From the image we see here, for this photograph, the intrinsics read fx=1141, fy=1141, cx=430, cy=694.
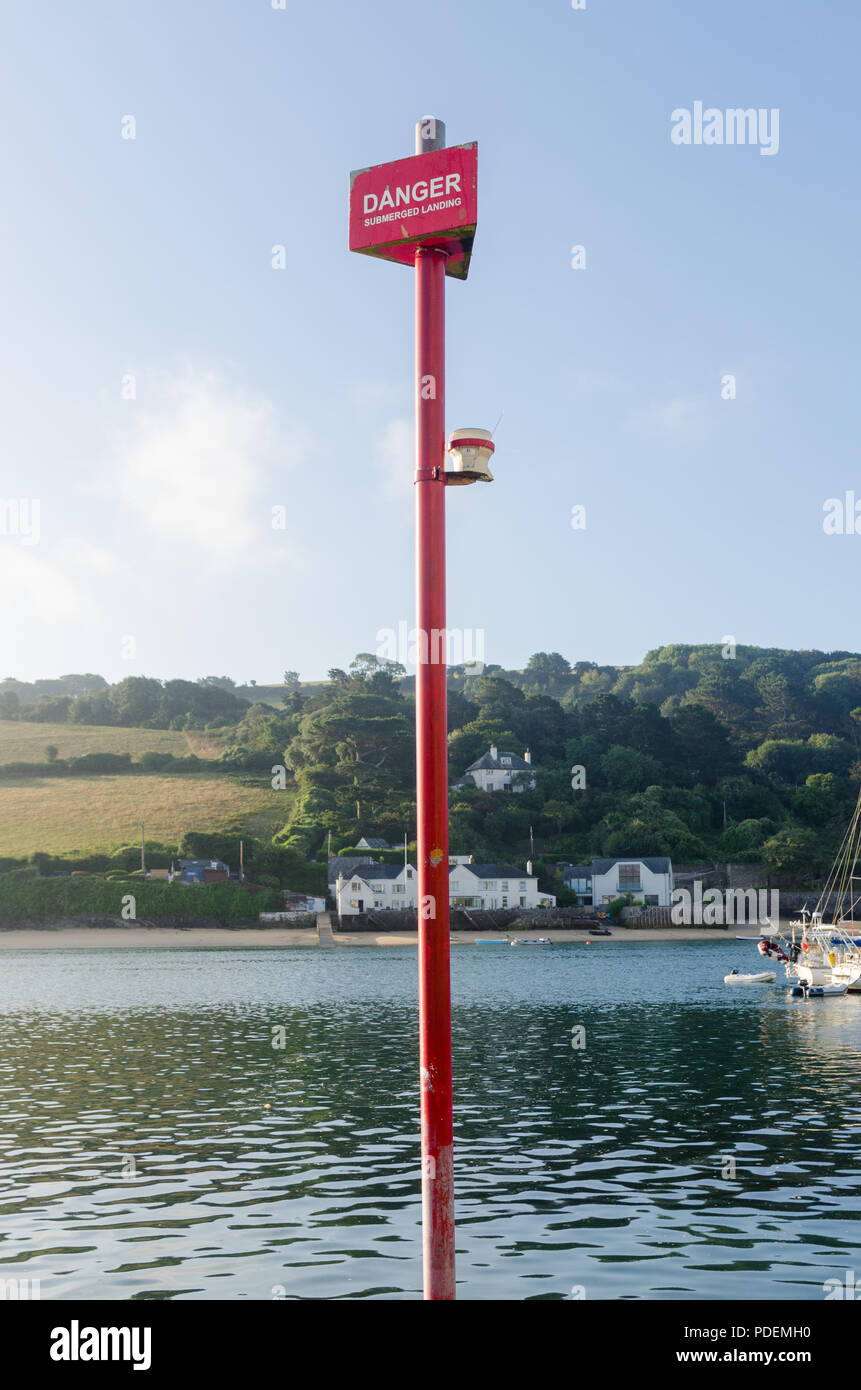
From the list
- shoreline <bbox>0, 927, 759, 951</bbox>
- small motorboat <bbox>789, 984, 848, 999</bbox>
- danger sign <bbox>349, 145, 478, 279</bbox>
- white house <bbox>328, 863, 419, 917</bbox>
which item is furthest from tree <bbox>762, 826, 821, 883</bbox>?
danger sign <bbox>349, 145, 478, 279</bbox>

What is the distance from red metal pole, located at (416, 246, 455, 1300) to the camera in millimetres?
8438

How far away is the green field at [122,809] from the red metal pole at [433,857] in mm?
148560

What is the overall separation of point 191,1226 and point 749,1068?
2124 centimetres

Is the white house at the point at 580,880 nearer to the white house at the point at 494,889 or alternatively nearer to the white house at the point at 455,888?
the white house at the point at 455,888

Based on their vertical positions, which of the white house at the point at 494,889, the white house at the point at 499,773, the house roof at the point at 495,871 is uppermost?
the white house at the point at 499,773

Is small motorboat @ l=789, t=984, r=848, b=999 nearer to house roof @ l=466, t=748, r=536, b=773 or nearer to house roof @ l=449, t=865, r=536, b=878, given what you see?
house roof @ l=449, t=865, r=536, b=878

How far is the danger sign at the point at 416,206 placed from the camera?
9109mm

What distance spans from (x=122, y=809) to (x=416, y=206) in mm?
173283

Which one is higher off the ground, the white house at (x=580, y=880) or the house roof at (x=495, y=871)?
the house roof at (x=495, y=871)

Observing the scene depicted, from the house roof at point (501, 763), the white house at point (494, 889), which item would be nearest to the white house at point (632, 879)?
the white house at point (494, 889)
